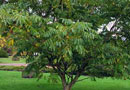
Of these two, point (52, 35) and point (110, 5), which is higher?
point (110, 5)

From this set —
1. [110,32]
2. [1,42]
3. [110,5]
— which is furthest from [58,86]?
[1,42]

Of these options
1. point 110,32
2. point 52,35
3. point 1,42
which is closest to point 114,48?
point 110,32

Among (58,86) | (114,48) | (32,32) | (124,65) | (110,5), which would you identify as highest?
(110,5)

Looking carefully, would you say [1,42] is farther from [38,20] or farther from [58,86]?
[58,86]

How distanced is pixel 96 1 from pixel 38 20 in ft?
6.60

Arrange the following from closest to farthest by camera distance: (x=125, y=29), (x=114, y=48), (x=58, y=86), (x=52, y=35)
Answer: (x=52, y=35) → (x=114, y=48) → (x=125, y=29) → (x=58, y=86)

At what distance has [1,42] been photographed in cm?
528

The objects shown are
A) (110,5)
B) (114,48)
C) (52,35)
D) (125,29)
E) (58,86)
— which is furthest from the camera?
(58,86)

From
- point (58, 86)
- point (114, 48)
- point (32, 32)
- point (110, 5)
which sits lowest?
point (58, 86)

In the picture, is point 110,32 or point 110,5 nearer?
point 110,5

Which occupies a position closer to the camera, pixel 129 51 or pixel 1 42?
pixel 1 42

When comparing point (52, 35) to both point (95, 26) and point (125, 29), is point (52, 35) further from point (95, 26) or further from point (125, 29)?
point (125, 29)

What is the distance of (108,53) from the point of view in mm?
6133

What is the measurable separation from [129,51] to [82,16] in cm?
148
